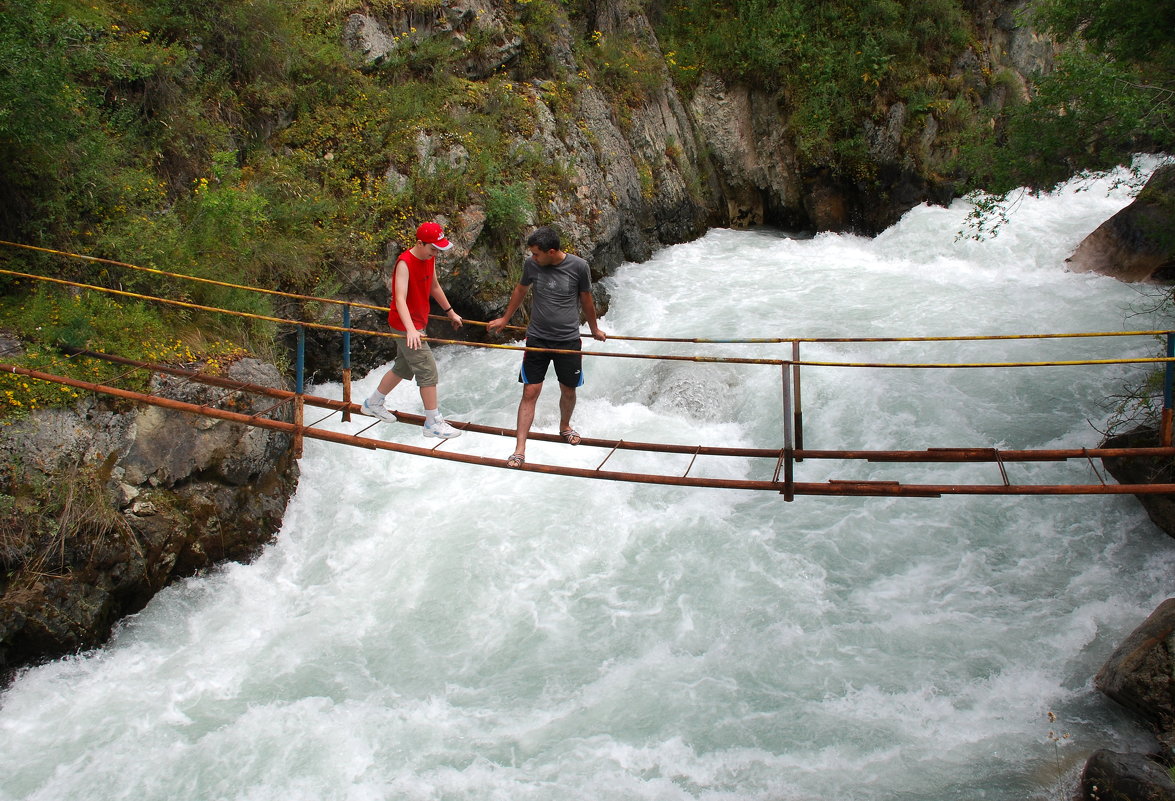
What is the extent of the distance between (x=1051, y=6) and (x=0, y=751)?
12203 millimetres

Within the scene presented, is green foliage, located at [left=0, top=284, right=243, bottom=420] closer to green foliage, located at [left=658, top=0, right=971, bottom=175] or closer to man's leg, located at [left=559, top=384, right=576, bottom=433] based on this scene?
man's leg, located at [left=559, top=384, right=576, bottom=433]

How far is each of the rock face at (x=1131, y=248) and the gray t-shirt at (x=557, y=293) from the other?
8479 millimetres

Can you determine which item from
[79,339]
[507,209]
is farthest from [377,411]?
[507,209]

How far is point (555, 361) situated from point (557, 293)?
529 millimetres

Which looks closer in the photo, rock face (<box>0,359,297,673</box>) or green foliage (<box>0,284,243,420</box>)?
rock face (<box>0,359,297,673</box>)

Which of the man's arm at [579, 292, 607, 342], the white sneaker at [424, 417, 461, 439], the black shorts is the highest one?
the man's arm at [579, 292, 607, 342]

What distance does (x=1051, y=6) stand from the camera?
9898 millimetres

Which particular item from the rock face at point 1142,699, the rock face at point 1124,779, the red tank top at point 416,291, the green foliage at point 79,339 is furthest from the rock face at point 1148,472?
the green foliage at point 79,339

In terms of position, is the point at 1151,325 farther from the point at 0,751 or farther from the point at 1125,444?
the point at 0,751

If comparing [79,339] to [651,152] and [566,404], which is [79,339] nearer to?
[566,404]

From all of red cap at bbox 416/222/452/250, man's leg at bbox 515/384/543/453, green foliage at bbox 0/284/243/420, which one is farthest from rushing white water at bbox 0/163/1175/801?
red cap at bbox 416/222/452/250

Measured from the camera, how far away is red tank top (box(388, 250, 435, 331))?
5.61 metres

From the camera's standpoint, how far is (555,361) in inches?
237

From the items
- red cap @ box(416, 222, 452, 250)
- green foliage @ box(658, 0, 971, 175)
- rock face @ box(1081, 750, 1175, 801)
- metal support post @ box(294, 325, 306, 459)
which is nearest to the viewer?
→ rock face @ box(1081, 750, 1175, 801)
